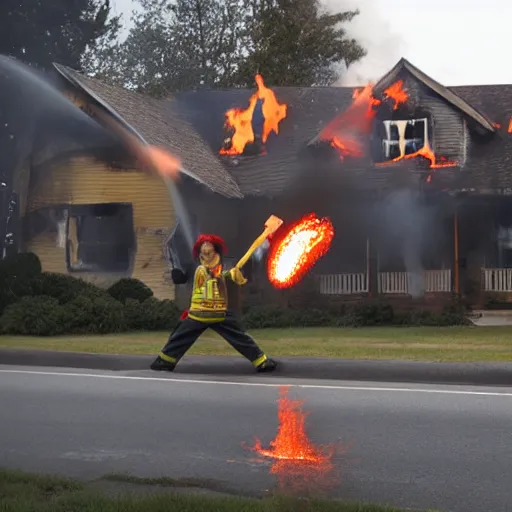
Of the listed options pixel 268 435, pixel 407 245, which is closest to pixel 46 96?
pixel 407 245

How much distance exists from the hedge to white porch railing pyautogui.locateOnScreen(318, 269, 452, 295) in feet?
6.79

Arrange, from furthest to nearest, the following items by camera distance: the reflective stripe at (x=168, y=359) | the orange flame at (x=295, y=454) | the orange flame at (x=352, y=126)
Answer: the orange flame at (x=352, y=126)
the reflective stripe at (x=168, y=359)
the orange flame at (x=295, y=454)

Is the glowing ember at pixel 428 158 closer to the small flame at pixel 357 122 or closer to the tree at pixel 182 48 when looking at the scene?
the small flame at pixel 357 122

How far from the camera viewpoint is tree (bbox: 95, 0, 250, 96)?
38344mm

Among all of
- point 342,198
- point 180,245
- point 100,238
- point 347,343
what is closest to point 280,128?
point 342,198

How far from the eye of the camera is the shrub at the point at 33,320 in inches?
652

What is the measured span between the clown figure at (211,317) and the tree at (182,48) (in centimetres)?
2632

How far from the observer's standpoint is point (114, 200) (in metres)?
21.7

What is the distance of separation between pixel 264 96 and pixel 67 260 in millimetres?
7378

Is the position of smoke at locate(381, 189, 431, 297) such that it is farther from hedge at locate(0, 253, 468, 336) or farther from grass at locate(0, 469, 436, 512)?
grass at locate(0, 469, 436, 512)

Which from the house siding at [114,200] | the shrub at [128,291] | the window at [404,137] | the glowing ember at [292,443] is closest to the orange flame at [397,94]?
the window at [404,137]

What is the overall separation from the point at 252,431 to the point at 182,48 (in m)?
34.6

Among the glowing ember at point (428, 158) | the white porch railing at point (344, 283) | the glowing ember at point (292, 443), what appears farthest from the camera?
the white porch railing at point (344, 283)

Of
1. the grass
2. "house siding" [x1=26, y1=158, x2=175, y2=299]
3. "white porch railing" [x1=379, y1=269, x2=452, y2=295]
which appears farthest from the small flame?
the grass
